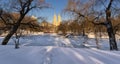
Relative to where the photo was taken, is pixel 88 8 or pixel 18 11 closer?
pixel 88 8

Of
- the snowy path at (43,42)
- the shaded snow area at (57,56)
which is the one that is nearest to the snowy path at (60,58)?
the shaded snow area at (57,56)

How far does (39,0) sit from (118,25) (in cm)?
748

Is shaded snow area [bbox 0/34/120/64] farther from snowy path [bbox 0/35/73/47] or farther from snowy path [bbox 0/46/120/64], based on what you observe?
snowy path [bbox 0/35/73/47]

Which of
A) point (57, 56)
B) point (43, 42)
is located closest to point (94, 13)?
point (57, 56)

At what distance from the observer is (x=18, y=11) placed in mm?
18812

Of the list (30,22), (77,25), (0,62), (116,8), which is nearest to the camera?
(0,62)

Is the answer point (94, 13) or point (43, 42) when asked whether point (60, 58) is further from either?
point (43, 42)

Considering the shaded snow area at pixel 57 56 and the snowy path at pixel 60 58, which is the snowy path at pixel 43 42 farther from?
the snowy path at pixel 60 58

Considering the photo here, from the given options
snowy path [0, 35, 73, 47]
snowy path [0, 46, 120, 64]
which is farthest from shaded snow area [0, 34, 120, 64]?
snowy path [0, 35, 73, 47]

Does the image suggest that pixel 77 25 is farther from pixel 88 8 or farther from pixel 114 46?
pixel 114 46

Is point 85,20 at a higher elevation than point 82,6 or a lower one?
lower

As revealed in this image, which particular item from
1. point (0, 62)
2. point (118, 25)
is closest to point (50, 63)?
point (0, 62)

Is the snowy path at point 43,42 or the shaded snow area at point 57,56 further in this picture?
the snowy path at point 43,42

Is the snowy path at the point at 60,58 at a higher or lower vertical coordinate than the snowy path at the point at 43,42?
higher
